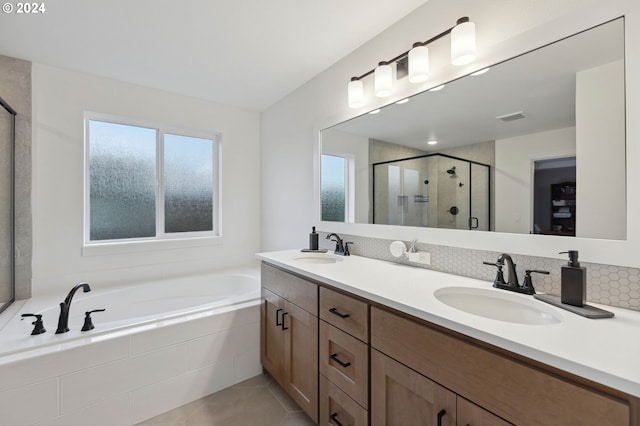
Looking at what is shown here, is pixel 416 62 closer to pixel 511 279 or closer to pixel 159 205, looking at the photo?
pixel 511 279

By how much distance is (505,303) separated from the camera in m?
1.14

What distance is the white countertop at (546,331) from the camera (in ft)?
2.03

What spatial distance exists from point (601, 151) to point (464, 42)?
2.40 ft

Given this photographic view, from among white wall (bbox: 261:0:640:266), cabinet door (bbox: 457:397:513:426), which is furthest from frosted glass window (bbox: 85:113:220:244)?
cabinet door (bbox: 457:397:513:426)

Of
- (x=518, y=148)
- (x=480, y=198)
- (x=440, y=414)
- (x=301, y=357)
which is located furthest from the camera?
(x=301, y=357)

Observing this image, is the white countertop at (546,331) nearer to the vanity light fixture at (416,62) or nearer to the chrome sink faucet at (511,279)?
the chrome sink faucet at (511,279)

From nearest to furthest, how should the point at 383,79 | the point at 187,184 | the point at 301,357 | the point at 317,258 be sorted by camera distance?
the point at 301,357 → the point at 383,79 → the point at 317,258 → the point at 187,184

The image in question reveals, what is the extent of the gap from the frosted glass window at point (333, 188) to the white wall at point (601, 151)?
4.49ft

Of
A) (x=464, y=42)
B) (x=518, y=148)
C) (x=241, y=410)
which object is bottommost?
(x=241, y=410)

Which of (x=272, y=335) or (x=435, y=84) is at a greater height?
(x=435, y=84)

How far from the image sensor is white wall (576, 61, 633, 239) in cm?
99

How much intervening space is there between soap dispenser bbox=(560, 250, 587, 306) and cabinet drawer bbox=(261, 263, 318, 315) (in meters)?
1.02

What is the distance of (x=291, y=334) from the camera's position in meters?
1.71

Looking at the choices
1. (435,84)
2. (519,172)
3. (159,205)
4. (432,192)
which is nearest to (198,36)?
(435,84)
